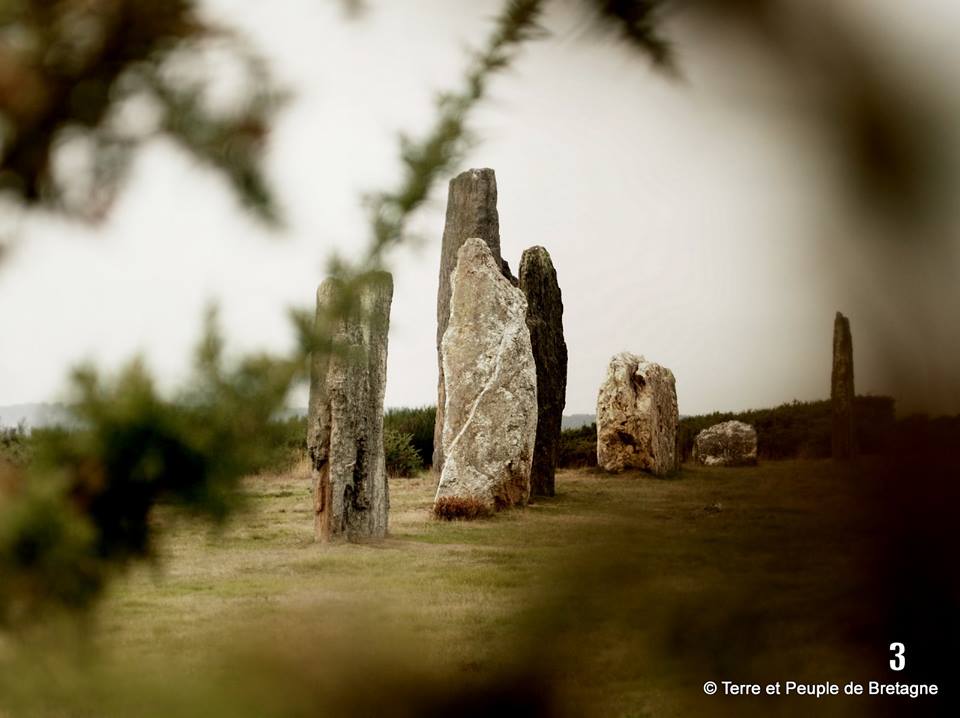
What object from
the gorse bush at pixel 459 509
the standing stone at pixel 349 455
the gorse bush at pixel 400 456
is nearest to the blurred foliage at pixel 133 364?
the standing stone at pixel 349 455

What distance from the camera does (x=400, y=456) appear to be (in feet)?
35.9

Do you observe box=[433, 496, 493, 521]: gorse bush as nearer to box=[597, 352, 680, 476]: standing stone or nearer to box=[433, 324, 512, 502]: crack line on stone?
box=[433, 324, 512, 502]: crack line on stone

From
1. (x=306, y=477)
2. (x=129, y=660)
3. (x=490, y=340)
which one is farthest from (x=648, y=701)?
(x=306, y=477)

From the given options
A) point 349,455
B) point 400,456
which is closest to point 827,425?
point 349,455

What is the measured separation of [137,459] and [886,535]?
0.37 metres

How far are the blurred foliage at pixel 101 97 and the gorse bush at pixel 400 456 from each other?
33.7 ft

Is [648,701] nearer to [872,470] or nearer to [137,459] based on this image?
[872,470]

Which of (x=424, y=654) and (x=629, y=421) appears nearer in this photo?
(x=424, y=654)

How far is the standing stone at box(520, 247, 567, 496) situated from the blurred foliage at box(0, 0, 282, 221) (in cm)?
832

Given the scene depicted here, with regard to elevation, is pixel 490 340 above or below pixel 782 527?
above

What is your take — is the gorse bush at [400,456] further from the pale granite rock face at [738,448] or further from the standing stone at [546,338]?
the pale granite rock face at [738,448]

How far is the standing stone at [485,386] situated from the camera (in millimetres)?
7430

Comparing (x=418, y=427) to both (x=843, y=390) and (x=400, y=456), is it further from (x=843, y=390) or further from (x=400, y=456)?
(x=843, y=390)

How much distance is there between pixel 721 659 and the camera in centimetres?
51
